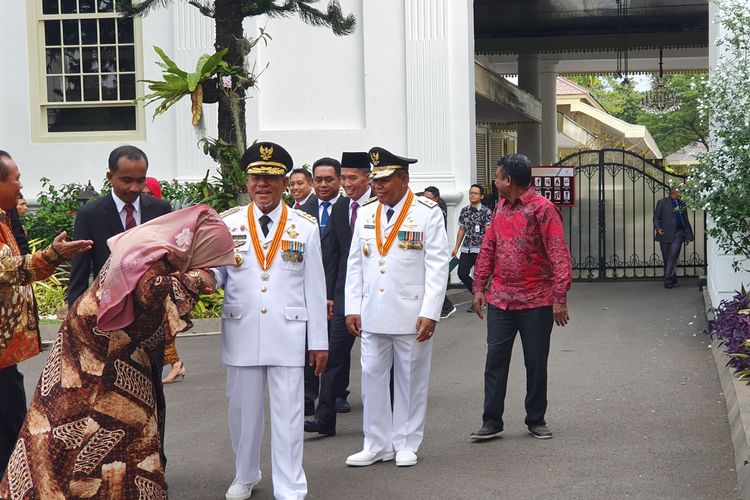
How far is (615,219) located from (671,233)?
2079 mm

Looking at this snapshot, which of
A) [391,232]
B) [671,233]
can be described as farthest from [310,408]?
[671,233]

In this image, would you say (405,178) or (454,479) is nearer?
(454,479)

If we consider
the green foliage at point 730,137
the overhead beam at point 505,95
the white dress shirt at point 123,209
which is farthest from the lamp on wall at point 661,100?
the white dress shirt at point 123,209

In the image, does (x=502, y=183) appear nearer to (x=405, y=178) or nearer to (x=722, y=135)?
(x=405, y=178)

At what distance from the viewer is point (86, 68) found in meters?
20.3

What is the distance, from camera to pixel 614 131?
162 feet

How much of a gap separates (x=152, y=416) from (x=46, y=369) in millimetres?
552

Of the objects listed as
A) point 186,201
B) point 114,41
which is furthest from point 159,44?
point 186,201

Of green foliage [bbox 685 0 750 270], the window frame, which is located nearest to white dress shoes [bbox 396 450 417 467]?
green foliage [bbox 685 0 750 270]

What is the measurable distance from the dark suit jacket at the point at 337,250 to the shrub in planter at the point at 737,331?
329 cm

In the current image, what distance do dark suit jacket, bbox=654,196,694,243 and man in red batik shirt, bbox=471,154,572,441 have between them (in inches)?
479

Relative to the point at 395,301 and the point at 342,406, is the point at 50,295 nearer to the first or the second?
the point at 342,406

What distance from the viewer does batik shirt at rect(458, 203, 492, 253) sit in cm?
1645

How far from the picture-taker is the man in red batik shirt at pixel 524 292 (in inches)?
325
